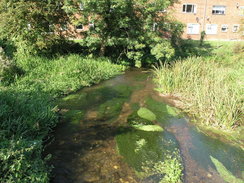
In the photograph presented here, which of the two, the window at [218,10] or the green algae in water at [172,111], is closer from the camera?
the green algae in water at [172,111]

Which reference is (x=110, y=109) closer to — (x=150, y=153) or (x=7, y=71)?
(x=150, y=153)

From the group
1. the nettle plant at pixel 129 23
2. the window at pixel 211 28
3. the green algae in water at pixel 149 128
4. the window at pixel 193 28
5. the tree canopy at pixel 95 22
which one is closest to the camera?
the green algae in water at pixel 149 128

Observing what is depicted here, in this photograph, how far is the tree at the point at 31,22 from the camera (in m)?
10.2

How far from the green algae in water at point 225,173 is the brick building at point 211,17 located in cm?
2110

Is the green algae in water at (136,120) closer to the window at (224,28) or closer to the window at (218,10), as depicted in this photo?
the window at (218,10)

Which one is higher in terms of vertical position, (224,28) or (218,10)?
(218,10)

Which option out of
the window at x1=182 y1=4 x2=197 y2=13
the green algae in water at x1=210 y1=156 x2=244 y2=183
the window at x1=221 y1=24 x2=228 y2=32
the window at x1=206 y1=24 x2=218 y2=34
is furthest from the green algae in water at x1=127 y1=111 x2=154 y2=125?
the window at x1=221 y1=24 x2=228 y2=32

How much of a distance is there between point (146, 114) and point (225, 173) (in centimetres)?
305

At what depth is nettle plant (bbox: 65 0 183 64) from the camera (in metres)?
11.2

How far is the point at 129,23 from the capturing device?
39.9ft

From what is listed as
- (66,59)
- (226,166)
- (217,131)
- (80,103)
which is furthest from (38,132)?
(66,59)

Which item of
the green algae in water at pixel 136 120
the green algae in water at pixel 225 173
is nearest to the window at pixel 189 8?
the green algae in water at pixel 136 120

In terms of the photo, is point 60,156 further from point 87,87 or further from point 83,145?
point 87,87

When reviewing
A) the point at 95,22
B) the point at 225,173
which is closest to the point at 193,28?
the point at 95,22
